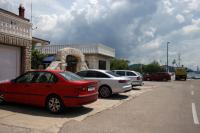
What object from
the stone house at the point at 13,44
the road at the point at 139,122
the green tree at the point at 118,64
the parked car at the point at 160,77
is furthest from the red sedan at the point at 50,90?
the green tree at the point at 118,64

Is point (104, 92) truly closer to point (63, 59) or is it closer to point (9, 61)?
point (9, 61)

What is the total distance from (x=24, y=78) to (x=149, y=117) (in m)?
4.85

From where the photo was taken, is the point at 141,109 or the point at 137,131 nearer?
the point at 137,131

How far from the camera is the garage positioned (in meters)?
13.3

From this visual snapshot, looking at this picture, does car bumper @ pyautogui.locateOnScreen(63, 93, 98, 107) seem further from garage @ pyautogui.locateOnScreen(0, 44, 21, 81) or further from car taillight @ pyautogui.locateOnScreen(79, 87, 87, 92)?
garage @ pyautogui.locateOnScreen(0, 44, 21, 81)

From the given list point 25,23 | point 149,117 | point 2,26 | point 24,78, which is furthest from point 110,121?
point 25,23

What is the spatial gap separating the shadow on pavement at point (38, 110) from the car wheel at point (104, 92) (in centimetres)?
409

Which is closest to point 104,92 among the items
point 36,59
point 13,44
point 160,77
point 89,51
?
point 13,44

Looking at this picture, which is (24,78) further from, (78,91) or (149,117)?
(149,117)

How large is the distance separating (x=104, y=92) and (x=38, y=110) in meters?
5.41

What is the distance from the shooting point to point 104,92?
14914 millimetres

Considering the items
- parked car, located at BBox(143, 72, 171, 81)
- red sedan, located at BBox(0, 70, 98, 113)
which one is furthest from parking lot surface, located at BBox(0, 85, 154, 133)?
parked car, located at BBox(143, 72, 171, 81)

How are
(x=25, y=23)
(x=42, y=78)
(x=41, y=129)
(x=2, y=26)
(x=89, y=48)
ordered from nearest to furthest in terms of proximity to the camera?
(x=41, y=129) < (x=42, y=78) < (x=2, y=26) < (x=25, y=23) < (x=89, y=48)

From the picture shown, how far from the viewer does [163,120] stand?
8.88m
